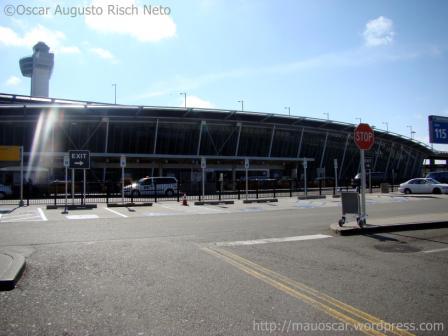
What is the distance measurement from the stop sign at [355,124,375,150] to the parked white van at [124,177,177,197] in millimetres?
25532

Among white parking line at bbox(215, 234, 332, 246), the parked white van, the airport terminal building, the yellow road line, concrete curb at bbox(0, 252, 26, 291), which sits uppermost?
the airport terminal building

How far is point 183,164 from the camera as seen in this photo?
59.9m

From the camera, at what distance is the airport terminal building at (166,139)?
50.8 meters

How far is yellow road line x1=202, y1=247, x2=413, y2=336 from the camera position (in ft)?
15.2

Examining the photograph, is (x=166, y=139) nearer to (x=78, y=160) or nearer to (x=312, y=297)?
(x=78, y=160)

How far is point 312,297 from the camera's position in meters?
5.62

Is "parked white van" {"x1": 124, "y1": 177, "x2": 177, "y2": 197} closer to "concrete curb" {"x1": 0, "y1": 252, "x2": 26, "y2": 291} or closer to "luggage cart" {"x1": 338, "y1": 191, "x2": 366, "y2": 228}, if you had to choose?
"luggage cart" {"x1": 338, "y1": 191, "x2": 366, "y2": 228}

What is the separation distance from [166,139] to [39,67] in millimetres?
96652

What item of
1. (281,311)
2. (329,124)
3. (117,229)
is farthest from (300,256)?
(329,124)

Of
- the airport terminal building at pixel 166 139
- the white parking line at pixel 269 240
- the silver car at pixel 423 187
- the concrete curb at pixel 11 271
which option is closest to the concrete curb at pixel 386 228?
the white parking line at pixel 269 240

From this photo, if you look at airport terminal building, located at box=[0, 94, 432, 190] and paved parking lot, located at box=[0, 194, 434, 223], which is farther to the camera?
airport terminal building, located at box=[0, 94, 432, 190]

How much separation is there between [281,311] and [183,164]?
55303mm

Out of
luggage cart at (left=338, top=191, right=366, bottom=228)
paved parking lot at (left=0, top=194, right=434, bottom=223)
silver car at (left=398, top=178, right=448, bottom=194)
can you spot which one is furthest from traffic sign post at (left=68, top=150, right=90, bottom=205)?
silver car at (left=398, top=178, right=448, bottom=194)

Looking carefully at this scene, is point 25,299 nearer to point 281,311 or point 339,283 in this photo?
point 281,311
